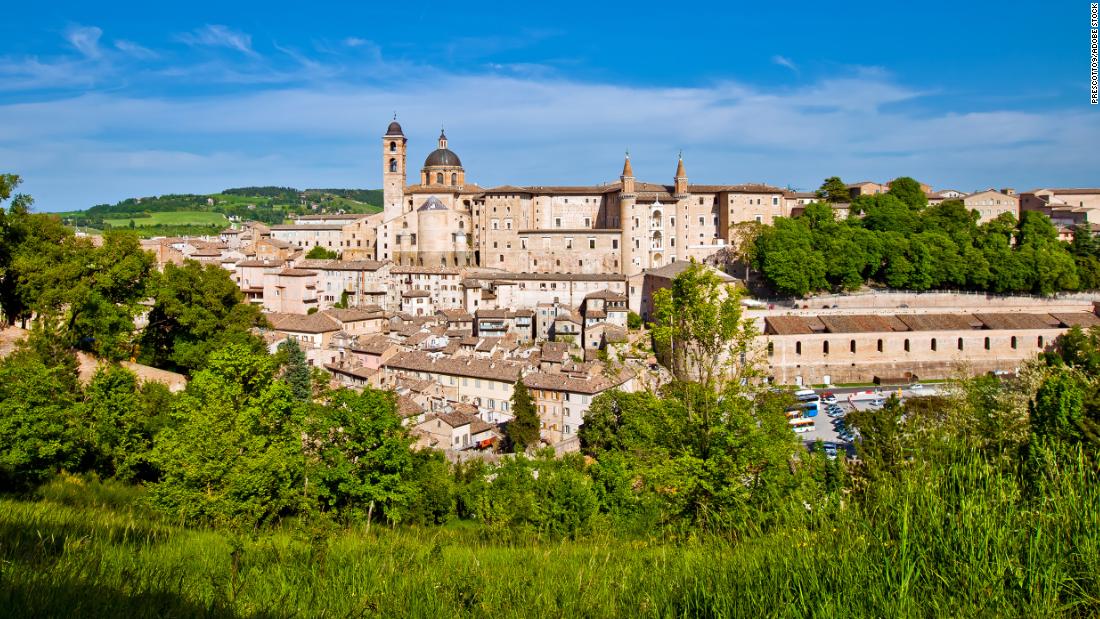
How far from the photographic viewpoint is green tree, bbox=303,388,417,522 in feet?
41.4

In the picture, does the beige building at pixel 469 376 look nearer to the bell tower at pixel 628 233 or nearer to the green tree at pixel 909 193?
the bell tower at pixel 628 233

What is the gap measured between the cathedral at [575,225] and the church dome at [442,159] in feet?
22.8

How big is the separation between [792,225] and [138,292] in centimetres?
3928

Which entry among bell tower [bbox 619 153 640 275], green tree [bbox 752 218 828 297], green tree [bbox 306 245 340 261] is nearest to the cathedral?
bell tower [bbox 619 153 640 275]

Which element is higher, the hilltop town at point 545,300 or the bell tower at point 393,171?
the bell tower at point 393,171

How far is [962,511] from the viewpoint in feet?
11.5

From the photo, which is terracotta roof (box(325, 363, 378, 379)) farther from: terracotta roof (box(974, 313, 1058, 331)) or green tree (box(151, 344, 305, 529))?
terracotta roof (box(974, 313, 1058, 331))

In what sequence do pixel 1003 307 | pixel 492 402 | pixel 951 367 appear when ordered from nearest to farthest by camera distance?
pixel 492 402, pixel 951 367, pixel 1003 307

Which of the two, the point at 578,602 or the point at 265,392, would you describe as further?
the point at 265,392

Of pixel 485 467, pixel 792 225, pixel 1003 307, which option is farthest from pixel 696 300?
pixel 1003 307

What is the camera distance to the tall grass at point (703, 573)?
3.12 meters

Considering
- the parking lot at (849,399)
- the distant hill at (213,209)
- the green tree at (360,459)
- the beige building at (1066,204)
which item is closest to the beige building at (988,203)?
the beige building at (1066,204)

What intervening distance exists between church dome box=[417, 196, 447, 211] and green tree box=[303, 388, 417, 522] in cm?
4835

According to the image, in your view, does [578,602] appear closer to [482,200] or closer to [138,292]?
[138,292]
